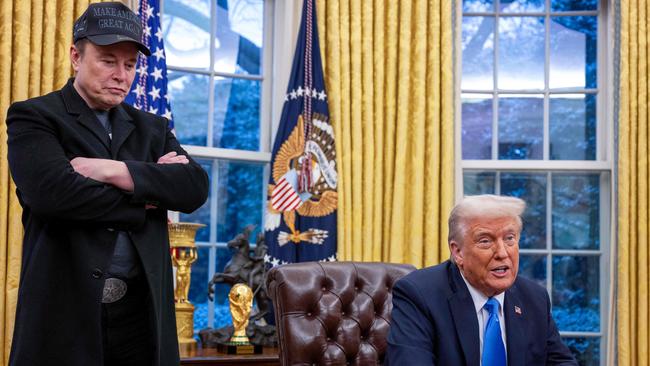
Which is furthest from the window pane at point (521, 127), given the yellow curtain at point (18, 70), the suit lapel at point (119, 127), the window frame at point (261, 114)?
the suit lapel at point (119, 127)

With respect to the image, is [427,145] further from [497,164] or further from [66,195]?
[66,195]

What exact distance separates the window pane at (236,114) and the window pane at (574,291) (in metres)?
1.87

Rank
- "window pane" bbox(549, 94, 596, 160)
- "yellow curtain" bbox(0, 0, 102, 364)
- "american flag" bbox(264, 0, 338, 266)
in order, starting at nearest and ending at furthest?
"yellow curtain" bbox(0, 0, 102, 364), "american flag" bbox(264, 0, 338, 266), "window pane" bbox(549, 94, 596, 160)

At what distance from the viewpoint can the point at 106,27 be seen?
7.01 ft

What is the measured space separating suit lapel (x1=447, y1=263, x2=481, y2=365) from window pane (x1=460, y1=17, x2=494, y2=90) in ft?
9.24

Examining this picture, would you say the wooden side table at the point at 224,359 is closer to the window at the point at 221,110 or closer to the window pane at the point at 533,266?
the window at the point at 221,110

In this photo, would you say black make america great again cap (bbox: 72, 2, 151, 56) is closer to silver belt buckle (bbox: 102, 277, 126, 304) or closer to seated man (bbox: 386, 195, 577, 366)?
silver belt buckle (bbox: 102, 277, 126, 304)

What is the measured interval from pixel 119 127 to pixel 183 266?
1667mm

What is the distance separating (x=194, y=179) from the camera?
228 centimetres

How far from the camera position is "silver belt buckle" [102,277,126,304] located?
2021 mm

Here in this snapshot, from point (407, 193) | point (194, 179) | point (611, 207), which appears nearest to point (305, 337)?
point (194, 179)

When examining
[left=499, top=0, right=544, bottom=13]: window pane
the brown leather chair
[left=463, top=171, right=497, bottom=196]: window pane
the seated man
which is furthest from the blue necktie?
[left=499, top=0, right=544, bottom=13]: window pane

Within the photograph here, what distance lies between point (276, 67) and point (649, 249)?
7.36 ft

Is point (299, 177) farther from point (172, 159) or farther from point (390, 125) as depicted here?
point (172, 159)
